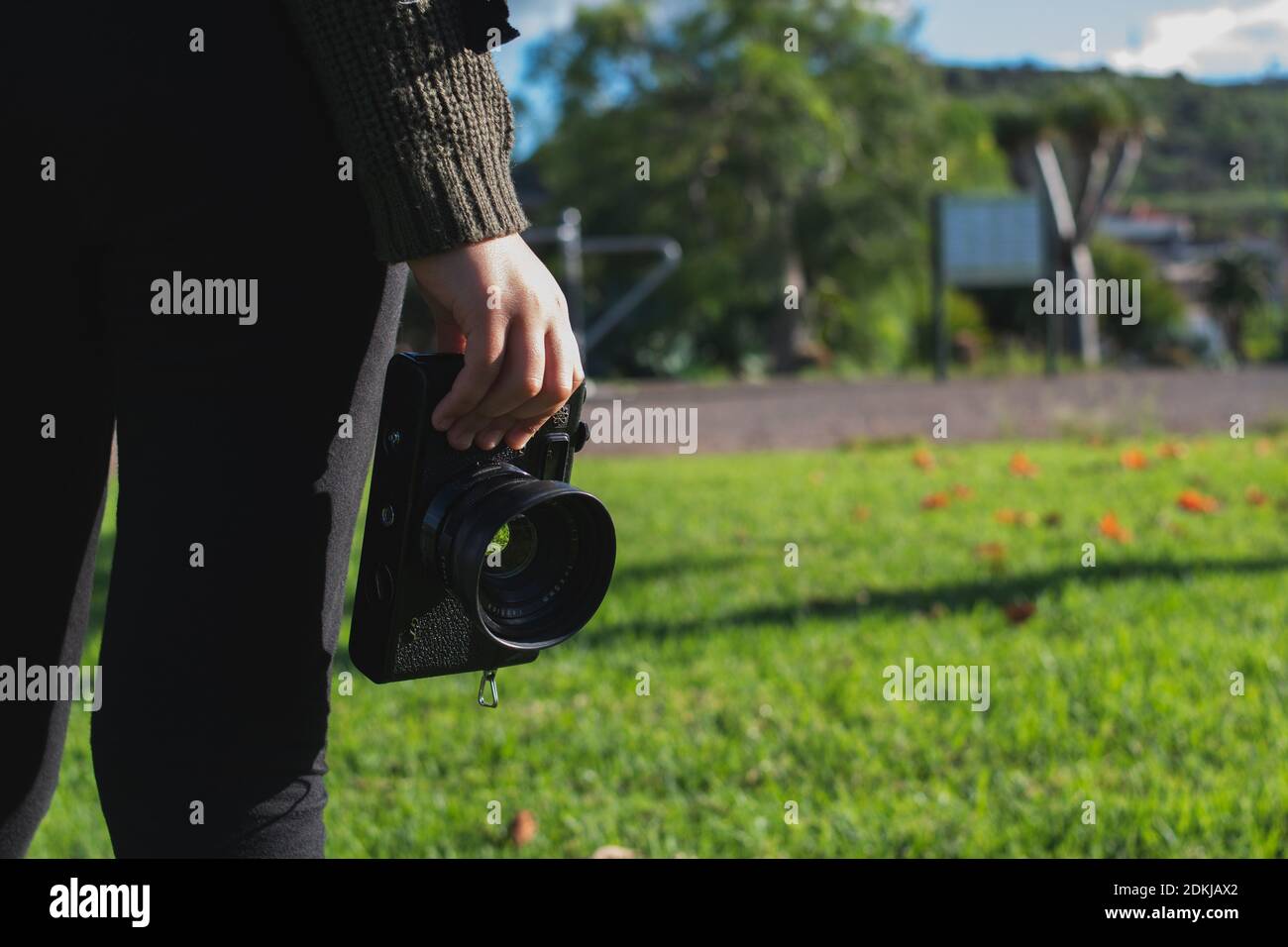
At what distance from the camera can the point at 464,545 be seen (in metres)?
1.13

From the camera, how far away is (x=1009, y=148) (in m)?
35.2

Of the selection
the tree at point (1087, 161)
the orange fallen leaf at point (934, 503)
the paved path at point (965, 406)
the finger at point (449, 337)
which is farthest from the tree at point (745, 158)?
the finger at point (449, 337)

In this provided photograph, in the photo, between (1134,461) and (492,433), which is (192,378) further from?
(1134,461)

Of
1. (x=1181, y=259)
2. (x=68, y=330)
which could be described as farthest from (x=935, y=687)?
(x=1181, y=259)

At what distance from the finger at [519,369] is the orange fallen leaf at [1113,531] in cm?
398

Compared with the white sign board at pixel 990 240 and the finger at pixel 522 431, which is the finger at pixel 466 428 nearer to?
the finger at pixel 522 431

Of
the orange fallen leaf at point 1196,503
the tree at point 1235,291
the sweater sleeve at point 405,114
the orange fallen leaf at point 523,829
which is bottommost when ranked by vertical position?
the orange fallen leaf at point 523,829

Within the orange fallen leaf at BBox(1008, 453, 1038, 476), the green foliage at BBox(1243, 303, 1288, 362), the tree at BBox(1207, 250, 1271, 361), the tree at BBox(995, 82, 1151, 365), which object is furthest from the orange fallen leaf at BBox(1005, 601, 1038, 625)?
the tree at BBox(1207, 250, 1271, 361)

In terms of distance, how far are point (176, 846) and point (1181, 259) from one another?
88.1 meters

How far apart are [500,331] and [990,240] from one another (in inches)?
620

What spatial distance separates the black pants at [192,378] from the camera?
1068mm

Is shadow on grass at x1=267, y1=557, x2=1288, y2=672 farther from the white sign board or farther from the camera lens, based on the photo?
the white sign board
